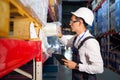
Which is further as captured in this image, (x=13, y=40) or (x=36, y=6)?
(x=36, y=6)

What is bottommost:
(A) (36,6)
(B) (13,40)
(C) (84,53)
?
(C) (84,53)

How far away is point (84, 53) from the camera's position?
2.50 m

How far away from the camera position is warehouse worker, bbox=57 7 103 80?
2.39 meters

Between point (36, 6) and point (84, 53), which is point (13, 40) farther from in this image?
point (84, 53)

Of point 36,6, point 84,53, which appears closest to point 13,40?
point 36,6

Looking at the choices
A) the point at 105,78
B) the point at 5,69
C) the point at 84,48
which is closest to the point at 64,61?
the point at 84,48

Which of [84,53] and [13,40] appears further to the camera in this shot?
[84,53]

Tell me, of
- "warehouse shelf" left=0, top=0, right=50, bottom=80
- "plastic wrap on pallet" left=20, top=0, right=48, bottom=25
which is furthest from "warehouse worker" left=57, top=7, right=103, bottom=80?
"warehouse shelf" left=0, top=0, right=50, bottom=80

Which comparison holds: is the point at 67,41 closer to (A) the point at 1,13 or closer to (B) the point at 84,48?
(B) the point at 84,48

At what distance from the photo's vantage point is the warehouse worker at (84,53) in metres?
2.39

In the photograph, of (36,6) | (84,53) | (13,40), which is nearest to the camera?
(13,40)

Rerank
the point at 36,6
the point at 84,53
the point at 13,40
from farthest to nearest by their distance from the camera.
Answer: the point at 84,53 < the point at 36,6 < the point at 13,40

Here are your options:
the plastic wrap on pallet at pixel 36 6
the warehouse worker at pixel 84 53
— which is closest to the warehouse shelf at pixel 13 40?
the plastic wrap on pallet at pixel 36 6

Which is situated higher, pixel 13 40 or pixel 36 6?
pixel 36 6
